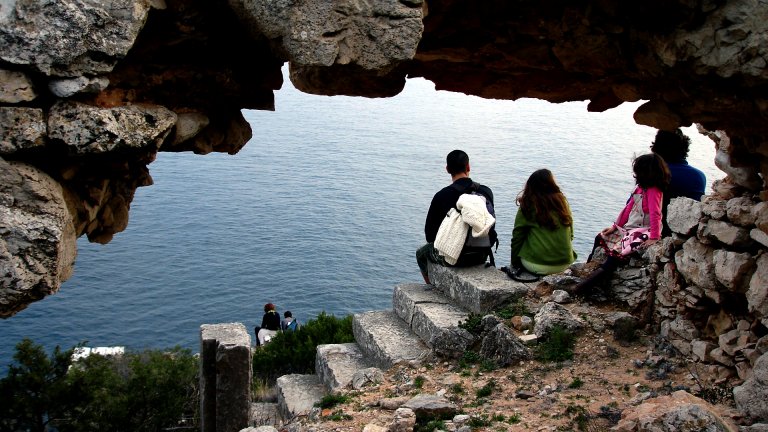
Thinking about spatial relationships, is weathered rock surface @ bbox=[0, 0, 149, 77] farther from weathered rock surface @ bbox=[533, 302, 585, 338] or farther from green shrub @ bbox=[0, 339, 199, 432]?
green shrub @ bbox=[0, 339, 199, 432]

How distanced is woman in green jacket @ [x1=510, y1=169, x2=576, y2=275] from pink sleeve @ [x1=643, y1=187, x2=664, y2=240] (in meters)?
0.92

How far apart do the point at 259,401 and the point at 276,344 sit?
1.99 meters

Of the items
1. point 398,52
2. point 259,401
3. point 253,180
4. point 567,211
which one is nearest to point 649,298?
point 567,211

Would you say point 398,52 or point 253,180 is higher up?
point 398,52

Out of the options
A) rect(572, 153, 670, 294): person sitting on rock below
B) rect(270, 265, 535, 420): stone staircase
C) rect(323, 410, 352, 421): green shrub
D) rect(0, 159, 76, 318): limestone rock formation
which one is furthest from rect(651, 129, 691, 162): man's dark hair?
rect(0, 159, 76, 318): limestone rock formation

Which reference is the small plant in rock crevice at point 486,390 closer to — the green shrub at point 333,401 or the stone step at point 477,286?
the green shrub at point 333,401

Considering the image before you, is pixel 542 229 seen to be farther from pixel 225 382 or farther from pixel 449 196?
pixel 225 382

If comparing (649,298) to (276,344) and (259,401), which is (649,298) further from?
(276,344)

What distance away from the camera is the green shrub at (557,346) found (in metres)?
7.06

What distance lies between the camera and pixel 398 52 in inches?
193

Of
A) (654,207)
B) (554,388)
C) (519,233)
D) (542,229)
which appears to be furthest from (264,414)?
(654,207)

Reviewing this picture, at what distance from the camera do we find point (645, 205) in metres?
7.88

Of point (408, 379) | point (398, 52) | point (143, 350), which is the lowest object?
point (143, 350)

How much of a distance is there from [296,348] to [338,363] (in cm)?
426
